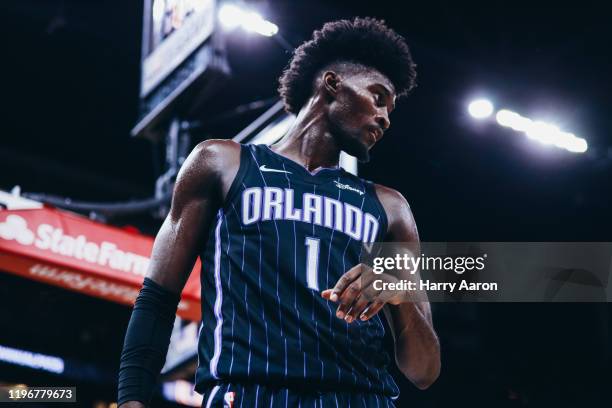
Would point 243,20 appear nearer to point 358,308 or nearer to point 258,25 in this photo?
point 258,25

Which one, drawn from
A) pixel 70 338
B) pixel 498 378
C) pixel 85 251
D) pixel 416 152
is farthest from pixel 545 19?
pixel 70 338

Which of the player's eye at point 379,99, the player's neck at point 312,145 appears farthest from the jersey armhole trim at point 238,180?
the player's eye at point 379,99

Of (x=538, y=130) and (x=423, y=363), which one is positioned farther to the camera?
(x=538, y=130)

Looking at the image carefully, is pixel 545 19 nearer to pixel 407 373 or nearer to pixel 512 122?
pixel 512 122

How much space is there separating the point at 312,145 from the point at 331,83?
27 cm

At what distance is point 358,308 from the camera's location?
1.79m

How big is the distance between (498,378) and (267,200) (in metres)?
7.10

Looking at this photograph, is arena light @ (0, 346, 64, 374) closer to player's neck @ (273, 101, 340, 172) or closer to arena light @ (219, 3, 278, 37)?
arena light @ (219, 3, 278, 37)

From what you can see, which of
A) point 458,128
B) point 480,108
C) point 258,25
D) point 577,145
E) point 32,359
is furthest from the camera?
point 32,359

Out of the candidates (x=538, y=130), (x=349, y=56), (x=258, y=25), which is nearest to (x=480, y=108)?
(x=538, y=130)

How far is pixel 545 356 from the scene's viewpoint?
912cm

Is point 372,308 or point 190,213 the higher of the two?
point 190,213

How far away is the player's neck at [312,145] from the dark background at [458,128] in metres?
3.61

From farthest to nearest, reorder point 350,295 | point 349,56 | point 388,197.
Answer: point 349,56, point 388,197, point 350,295
